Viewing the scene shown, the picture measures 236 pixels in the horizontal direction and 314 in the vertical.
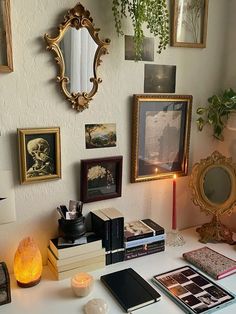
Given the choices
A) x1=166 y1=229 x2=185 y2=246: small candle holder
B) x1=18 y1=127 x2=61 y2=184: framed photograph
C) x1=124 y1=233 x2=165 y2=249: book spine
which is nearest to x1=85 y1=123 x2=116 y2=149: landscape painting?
x1=18 y1=127 x2=61 y2=184: framed photograph

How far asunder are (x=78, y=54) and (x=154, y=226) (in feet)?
2.53

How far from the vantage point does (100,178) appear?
1.26 meters

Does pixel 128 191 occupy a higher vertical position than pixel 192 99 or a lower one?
lower

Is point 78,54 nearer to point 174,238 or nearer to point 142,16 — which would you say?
point 142,16

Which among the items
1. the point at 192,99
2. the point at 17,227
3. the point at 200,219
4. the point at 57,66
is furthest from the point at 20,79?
the point at 200,219

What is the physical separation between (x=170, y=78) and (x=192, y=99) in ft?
0.53

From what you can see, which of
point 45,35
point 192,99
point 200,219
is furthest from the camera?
point 200,219

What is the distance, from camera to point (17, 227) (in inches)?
44.8

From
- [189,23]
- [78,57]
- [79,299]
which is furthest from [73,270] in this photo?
[189,23]

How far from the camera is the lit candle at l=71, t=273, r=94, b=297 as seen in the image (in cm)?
99

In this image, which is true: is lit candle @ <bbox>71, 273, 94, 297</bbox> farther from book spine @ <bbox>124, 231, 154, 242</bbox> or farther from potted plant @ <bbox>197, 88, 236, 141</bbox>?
potted plant @ <bbox>197, 88, 236, 141</bbox>

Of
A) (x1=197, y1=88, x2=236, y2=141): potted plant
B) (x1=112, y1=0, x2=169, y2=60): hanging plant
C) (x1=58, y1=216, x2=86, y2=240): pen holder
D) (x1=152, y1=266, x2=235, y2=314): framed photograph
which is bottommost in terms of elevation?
(x1=152, y1=266, x2=235, y2=314): framed photograph

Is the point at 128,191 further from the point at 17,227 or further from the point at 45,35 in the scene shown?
the point at 45,35

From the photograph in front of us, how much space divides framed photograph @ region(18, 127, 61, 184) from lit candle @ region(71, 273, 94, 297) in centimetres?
38
